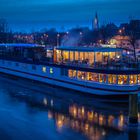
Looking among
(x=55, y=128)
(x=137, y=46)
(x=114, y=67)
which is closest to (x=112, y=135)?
(x=55, y=128)

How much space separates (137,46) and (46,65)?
4758 centimetres

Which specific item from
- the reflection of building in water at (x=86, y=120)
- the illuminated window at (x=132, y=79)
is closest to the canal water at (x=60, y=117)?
the reflection of building in water at (x=86, y=120)

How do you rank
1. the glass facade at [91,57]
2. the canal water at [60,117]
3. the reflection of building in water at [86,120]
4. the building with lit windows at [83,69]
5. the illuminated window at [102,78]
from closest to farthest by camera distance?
the canal water at [60,117] → the reflection of building in water at [86,120] → the building with lit windows at [83,69] → the illuminated window at [102,78] → the glass facade at [91,57]

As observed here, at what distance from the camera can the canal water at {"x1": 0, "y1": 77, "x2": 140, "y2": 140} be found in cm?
2819

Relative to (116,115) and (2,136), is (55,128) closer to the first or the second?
(2,136)

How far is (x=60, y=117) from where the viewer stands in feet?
110

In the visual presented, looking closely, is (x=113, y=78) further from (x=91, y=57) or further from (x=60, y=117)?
(x=60, y=117)

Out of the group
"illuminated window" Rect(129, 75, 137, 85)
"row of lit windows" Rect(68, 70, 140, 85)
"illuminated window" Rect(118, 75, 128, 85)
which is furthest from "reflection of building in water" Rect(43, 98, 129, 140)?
"illuminated window" Rect(129, 75, 137, 85)

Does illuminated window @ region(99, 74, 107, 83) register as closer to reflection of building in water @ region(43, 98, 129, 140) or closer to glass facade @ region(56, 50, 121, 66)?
glass facade @ region(56, 50, 121, 66)

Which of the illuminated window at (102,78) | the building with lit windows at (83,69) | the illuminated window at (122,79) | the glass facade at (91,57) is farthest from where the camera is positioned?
the glass facade at (91,57)

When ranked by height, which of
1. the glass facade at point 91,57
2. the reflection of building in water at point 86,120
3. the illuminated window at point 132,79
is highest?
the glass facade at point 91,57

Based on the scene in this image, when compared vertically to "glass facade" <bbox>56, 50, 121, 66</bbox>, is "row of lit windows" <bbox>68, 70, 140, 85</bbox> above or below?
below

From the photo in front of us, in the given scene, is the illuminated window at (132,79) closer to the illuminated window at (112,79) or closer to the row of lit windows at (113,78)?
the row of lit windows at (113,78)

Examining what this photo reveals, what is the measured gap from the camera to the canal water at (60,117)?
2819 cm
